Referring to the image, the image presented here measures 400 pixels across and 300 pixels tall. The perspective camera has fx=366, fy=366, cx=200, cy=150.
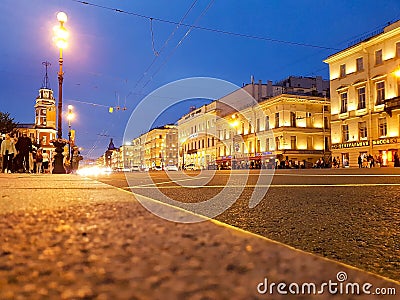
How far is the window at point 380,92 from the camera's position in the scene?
35.1 meters

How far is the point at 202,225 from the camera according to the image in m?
0.63

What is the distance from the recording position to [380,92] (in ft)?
117

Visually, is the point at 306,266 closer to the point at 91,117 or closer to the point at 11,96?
the point at 91,117

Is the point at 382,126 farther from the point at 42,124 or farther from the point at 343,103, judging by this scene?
the point at 42,124

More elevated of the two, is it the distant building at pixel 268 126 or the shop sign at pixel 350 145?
the distant building at pixel 268 126

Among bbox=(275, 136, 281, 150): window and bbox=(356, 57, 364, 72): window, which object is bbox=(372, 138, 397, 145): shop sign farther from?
bbox=(275, 136, 281, 150): window

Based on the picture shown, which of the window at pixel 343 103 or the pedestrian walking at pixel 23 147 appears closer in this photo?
the pedestrian walking at pixel 23 147

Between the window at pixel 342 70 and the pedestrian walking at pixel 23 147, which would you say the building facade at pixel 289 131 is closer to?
the window at pixel 342 70

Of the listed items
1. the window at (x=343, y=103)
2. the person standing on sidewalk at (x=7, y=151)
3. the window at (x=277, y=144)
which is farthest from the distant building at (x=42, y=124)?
the person standing on sidewalk at (x=7, y=151)

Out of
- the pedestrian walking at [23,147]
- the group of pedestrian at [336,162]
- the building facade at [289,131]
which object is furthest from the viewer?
the building facade at [289,131]

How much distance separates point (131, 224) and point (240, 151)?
193 ft

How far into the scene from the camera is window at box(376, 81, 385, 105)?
35.1m
